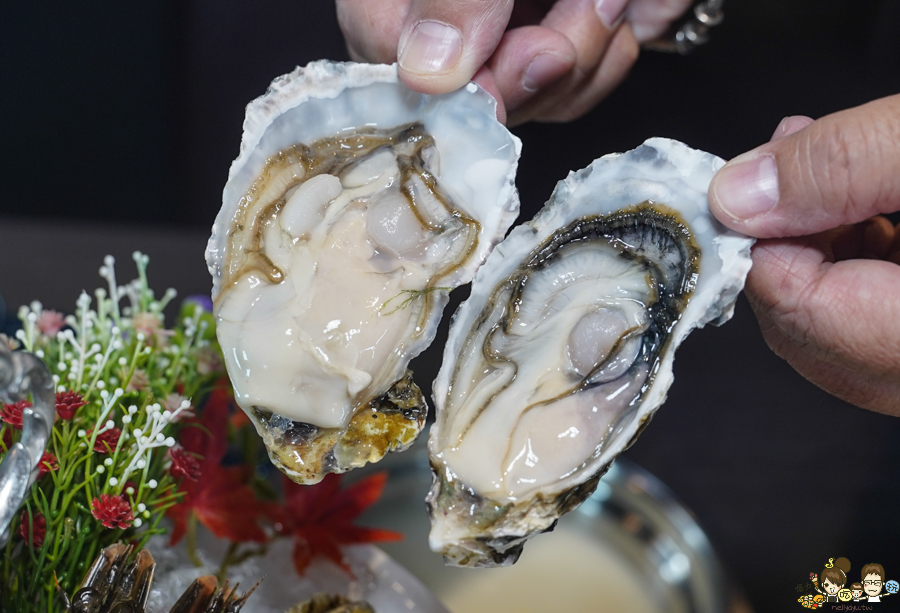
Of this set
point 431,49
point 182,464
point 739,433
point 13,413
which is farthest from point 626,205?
point 739,433

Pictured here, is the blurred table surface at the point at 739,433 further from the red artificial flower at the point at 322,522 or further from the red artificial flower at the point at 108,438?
the red artificial flower at the point at 108,438

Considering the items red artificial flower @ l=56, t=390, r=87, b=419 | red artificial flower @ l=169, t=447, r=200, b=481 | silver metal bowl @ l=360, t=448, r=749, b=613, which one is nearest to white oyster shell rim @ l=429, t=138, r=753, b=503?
red artificial flower @ l=169, t=447, r=200, b=481

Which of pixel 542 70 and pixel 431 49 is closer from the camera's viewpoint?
pixel 431 49

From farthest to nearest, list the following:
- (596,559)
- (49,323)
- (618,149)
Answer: (618,149) < (596,559) < (49,323)

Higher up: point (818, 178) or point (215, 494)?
point (818, 178)

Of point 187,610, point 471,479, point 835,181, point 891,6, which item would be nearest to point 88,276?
point 187,610

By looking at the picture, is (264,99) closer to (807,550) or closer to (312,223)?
(312,223)

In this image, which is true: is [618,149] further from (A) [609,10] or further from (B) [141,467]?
(B) [141,467]

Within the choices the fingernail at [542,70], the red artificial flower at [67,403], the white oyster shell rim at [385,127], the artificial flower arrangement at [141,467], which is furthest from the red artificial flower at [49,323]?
the fingernail at [542,70]

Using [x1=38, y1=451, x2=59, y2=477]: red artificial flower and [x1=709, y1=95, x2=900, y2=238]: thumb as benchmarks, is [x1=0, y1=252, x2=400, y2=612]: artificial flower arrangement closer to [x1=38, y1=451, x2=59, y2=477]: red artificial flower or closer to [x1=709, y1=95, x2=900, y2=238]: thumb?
[x1=38, y1=451, x2=59, y2=477]: red artificial flower
